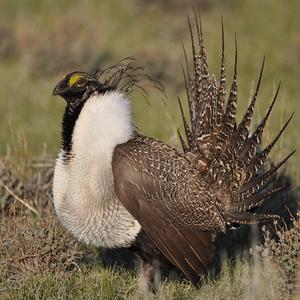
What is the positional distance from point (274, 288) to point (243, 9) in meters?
7.05

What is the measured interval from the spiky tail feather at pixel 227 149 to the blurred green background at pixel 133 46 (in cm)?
265

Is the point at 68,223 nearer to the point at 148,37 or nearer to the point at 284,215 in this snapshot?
the point at 284,215

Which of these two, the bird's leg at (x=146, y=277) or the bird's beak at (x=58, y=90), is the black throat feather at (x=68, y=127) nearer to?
the bird's beak at (x=58, y=90)

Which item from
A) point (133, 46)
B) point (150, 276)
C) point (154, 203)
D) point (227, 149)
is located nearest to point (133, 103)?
point (133, 46)

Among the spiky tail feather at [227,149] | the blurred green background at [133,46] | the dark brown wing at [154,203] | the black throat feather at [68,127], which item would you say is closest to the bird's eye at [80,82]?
the black throat feather at [68,127]

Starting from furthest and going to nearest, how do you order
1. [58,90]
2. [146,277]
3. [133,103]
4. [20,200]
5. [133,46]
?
[133,46] < [133,103] < [20,200] < [146,277] < [58,90]

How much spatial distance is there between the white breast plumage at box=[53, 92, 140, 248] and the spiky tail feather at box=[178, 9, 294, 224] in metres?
0.57

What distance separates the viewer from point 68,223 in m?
4.00

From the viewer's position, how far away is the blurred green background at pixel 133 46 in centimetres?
802

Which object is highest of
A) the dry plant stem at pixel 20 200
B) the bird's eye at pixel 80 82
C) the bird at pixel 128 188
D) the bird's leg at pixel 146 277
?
the bird's eye at pixel 80 82

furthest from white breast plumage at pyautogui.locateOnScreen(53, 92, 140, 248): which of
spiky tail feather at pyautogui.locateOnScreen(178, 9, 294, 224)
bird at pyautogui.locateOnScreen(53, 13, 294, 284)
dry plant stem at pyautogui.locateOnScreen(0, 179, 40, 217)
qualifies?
dry plant stem at pyautogui.locateOnScreen(0, 179, 40, 217)

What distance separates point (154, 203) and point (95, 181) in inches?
11.9

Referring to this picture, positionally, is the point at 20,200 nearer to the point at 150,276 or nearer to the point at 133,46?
the point at 150,276

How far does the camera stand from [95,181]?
12.7 feet
